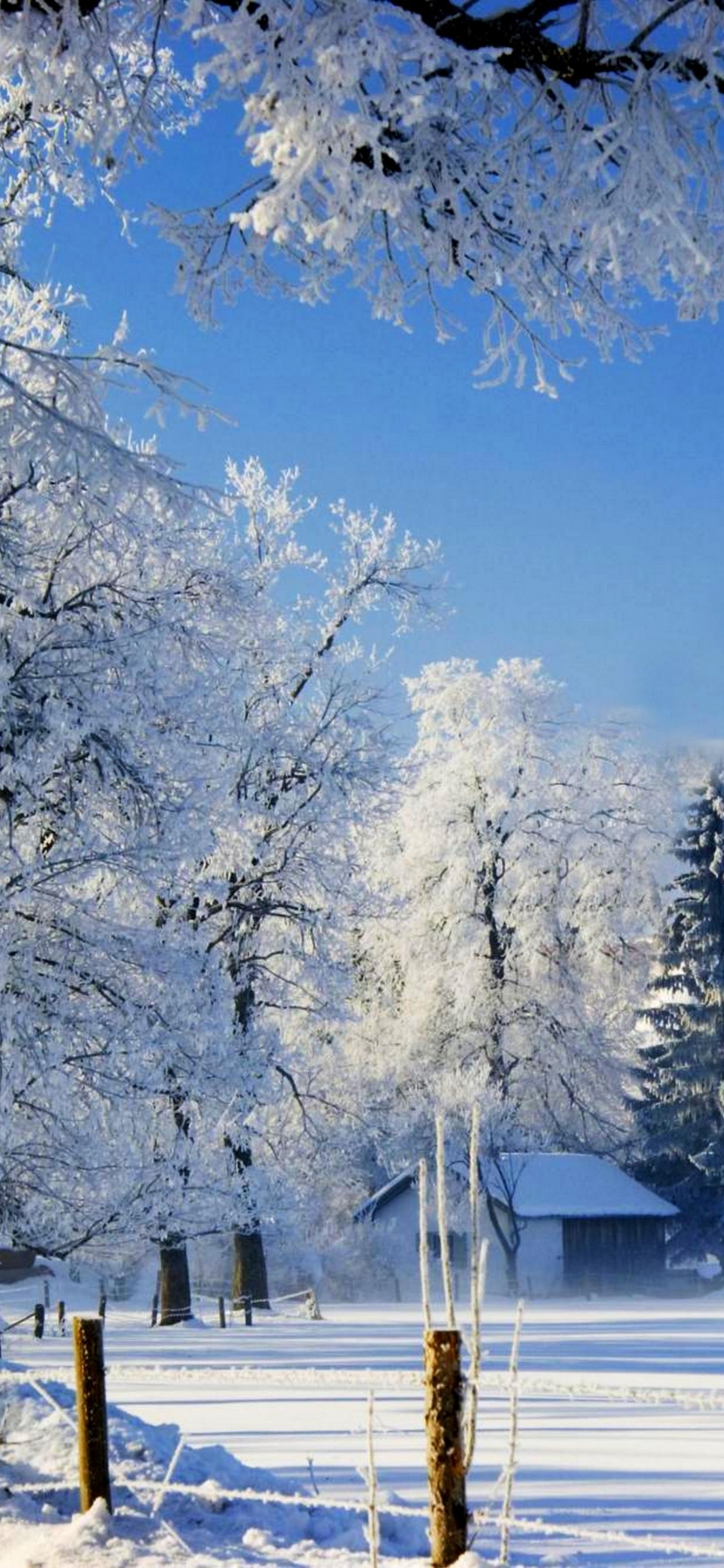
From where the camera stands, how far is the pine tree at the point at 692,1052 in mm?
43125

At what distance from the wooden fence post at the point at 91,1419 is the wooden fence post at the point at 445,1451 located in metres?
2.77

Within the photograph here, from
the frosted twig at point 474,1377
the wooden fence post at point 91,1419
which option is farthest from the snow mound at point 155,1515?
the frosted twig at point 474,1377

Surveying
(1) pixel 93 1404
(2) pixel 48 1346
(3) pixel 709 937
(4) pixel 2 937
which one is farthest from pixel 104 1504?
(3) pixel 709 937

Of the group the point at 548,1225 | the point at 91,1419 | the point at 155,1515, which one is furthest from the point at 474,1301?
the point at 548,1225

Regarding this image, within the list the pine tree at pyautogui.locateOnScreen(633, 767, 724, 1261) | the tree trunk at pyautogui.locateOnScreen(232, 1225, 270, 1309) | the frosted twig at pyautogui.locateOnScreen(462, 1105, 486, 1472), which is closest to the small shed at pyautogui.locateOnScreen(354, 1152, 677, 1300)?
the pine tree at pyautogui.locateOnScreen(633, 767, 724, 1261)

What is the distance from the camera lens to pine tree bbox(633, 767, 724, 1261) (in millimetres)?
43125

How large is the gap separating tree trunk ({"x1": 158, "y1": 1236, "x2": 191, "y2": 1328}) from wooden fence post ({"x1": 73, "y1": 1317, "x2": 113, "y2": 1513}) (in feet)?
56.2

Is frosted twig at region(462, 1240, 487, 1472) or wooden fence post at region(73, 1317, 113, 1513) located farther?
wooden fence post at region(73, 1317, 113, 1513)

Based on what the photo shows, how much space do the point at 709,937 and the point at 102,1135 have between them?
3260cm

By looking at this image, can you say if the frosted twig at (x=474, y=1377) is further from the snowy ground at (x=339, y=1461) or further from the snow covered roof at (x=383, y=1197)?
the snow covered roof at (x=383, y=1197)

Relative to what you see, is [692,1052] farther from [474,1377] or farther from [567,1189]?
[474,1377]

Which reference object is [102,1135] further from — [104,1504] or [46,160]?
[46,160]

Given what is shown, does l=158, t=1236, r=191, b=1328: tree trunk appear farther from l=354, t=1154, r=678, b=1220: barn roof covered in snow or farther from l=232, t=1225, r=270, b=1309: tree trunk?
l=354, t=1154, r=678, b=1220: barn roof covered in snow

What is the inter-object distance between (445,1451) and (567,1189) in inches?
1477
